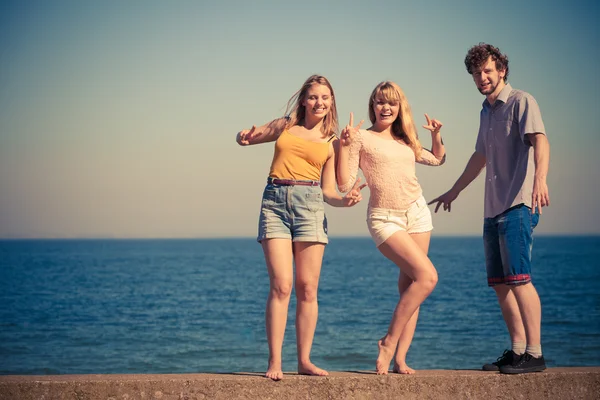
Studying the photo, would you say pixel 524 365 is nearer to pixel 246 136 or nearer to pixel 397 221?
pixel 397 221

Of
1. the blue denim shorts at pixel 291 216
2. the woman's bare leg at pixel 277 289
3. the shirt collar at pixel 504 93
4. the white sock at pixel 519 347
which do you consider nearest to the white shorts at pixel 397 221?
the blue denim shorts at pixel 291 216

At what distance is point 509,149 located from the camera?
5.75 meters

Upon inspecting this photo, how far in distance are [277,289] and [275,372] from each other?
0.57 m

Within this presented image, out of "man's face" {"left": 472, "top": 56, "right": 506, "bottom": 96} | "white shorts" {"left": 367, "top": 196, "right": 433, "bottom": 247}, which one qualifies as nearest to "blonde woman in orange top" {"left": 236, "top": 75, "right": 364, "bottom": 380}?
"white shorts" {"left": 367, "top": 196, "right": 433, "bottom": 247}

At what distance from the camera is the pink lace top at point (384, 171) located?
5742 mm

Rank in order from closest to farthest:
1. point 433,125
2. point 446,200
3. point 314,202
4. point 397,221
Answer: point 314,202 → point 397,221 → point 433,125 → point 446,200

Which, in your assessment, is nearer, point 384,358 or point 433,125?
point 384,358

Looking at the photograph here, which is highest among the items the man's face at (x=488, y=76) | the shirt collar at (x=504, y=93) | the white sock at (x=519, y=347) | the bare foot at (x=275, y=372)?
the man's face at (x=488, y=76)

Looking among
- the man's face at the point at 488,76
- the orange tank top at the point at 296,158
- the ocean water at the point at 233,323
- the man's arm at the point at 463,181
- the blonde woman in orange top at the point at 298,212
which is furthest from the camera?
the ocean water at the point at 233,323

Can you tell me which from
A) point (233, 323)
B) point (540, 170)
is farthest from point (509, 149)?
point (233, 323)

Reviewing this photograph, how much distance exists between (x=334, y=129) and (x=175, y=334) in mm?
27575

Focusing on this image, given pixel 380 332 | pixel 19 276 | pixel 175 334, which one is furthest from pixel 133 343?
pixel 19 276

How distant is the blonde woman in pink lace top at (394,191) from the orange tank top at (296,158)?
191 mm

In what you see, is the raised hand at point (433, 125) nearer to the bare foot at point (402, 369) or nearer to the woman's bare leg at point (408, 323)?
the woman's bare leg at point (408, 323)
